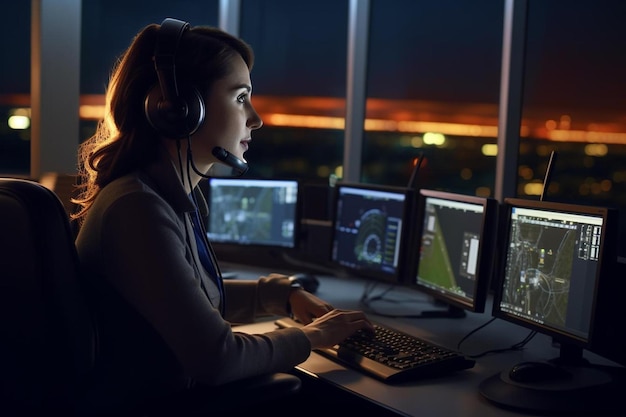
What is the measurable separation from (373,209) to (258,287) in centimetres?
68

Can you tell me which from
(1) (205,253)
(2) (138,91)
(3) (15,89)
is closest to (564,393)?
(1) (205,253)

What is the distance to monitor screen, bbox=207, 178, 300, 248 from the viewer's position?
9.68ft

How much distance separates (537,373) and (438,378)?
232mm

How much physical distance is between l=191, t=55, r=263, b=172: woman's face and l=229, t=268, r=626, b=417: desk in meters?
0.56

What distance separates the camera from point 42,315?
4.08 ft

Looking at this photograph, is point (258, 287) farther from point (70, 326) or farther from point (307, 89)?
point (307, 89)

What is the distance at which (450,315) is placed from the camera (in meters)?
2.31

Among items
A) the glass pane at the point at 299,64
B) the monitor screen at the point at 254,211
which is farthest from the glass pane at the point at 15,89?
the monitor screen at the point at 254,211

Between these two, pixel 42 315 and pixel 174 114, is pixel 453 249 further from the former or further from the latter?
pixel 42 315

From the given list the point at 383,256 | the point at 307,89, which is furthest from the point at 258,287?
the point at 307,89

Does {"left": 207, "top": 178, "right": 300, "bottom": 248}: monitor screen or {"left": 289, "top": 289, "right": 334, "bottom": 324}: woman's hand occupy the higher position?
{"left": 207, "top": 178, "right": 300, "bottom": 248}: monitor screen

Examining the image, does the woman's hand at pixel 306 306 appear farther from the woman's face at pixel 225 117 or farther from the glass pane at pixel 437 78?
the glass pane at pixel 437 78

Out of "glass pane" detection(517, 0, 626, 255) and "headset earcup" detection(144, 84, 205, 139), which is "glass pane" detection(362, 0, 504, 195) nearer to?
"glass pane" detection(517, 0, 626, 255)

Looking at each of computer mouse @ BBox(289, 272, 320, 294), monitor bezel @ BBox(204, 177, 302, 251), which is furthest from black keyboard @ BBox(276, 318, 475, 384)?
monitor bezel @ BBox(204, 177, 302, 251)
